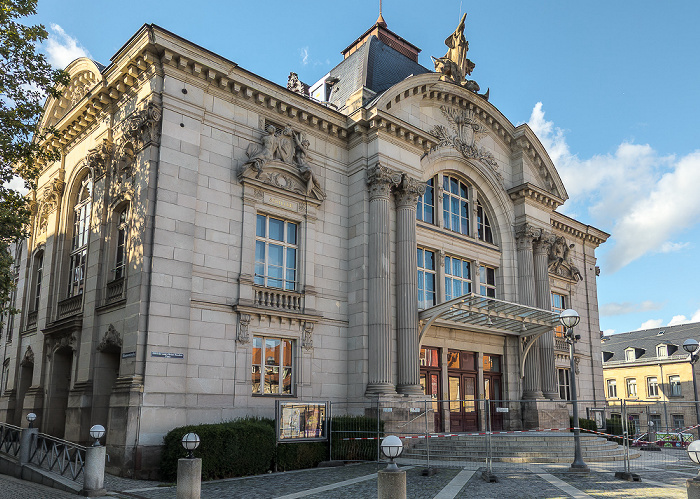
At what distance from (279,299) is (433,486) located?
853 centimetres

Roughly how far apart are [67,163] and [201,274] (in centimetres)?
1028

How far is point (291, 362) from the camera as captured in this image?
66.4ft

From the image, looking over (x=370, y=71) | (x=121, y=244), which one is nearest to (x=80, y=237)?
(x=121, y=244)

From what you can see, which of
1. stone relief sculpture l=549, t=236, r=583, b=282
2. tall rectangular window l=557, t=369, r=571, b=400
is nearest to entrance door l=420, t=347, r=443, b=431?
tall rectangular window l=557, t=369, r=571, b=400

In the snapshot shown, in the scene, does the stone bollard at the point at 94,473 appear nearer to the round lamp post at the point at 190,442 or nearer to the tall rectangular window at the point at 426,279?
the round lamp post at the point at 190,442

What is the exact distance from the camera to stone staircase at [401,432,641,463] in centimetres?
1828

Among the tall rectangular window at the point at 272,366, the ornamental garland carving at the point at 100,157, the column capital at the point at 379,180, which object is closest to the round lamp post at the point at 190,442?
the tall rectangular window at the point at 272,366

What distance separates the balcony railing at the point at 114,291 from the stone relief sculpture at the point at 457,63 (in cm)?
1597

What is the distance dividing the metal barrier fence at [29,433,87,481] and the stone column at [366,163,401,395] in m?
9.44

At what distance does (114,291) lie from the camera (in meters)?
19.0

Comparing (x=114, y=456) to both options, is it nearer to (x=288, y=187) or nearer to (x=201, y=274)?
(x=201, y=274)

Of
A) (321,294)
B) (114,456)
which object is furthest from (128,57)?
(114,456)

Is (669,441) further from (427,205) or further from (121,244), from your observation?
(121,244)

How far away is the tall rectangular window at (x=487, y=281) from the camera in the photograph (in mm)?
27109
